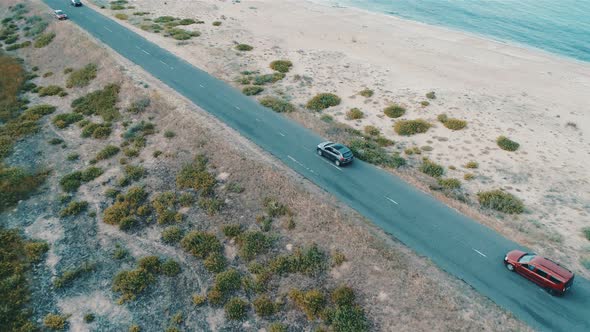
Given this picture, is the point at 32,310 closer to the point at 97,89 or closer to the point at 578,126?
the point at 97,89

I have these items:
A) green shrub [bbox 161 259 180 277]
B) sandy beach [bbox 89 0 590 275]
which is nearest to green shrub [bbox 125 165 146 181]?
green shrub [bbox 161 259 180 277]

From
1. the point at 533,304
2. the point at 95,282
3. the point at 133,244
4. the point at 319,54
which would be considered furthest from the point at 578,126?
the point at 95,282

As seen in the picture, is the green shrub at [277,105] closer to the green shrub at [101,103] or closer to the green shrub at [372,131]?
the green shrub at [372,131]

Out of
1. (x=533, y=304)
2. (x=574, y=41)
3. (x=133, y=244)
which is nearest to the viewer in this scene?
(x=533, y=304)

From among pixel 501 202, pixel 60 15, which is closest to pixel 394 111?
pixel 501 202

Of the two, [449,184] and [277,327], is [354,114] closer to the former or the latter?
[449,184]

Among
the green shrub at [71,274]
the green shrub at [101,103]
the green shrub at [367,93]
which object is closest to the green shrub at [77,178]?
the green shrub at [101,103]

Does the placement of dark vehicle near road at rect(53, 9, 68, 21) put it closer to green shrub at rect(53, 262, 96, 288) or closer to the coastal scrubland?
the coastal scrubland
